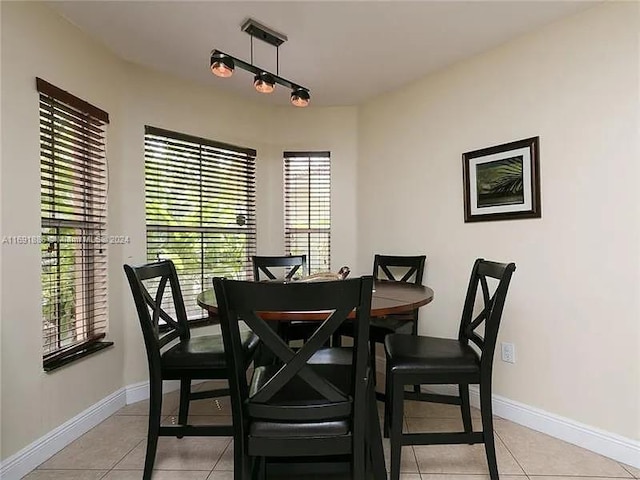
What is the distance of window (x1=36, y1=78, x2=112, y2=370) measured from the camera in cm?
209

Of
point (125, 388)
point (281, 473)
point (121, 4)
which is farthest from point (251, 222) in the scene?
point (281, 473)

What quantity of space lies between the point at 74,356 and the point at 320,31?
2.30 m

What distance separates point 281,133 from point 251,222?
85cm

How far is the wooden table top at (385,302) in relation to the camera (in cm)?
154

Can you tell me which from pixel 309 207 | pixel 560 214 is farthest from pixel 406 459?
pixel 309 207

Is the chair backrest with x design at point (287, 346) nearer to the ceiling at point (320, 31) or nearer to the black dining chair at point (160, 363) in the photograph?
the black dining chair at point (160, 363)

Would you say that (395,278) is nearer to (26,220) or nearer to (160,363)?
(160,363)

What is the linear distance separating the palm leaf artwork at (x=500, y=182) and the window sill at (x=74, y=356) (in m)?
2.57

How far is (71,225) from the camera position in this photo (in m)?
2.27

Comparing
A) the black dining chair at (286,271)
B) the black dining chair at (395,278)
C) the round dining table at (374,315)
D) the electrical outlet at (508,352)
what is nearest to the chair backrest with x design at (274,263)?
the black dining chair at (286,271)

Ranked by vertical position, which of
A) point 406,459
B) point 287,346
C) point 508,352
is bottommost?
point 406,459

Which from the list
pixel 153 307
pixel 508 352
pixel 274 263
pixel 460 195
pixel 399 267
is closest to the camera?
pixel 153 307

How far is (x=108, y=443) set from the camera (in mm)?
2172

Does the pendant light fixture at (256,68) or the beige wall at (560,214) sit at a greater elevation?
the pendant light fixture at (256,68)
